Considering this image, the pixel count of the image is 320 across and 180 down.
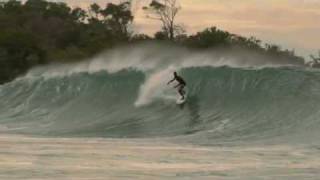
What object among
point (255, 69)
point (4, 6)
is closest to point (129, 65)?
point (255, 69)

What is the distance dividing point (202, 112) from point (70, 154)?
10827 mm

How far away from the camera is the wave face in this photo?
2081 cm

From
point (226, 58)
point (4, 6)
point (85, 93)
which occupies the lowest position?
point (4, 6)

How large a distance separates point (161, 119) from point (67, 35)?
73.2 m

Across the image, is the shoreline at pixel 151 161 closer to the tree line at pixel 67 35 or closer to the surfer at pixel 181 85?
the surfer at pixel 181 85

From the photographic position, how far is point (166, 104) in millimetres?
26891

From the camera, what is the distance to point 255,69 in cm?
2766

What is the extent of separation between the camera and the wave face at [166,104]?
68.3 feet

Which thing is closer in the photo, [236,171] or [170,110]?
[236,171]

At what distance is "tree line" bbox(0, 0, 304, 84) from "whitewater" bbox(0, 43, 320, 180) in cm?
2363

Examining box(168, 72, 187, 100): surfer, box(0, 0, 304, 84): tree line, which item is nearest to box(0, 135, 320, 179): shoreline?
box(168, 72, 187, 100): surfer

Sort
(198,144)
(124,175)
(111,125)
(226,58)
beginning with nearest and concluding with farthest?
(124,175), (198,144), (111,125), (226,58)

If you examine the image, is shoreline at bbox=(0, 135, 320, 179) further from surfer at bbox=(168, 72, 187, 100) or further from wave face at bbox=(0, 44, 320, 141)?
surfer at bbox=(168, 72, 187, 100)

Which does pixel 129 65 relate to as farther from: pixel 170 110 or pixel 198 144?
pixel 198 144
